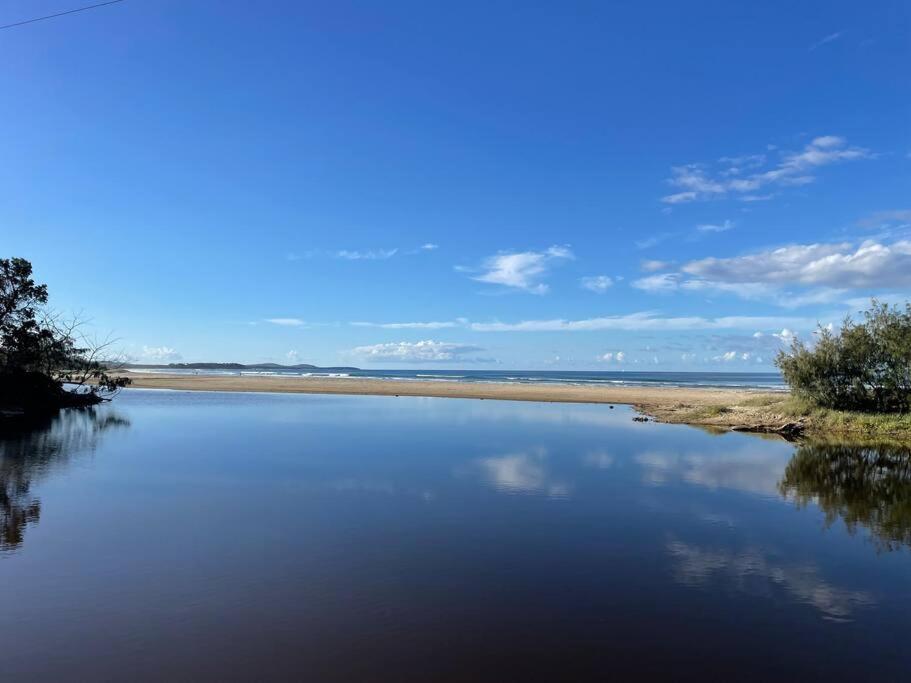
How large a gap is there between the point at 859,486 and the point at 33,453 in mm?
29788

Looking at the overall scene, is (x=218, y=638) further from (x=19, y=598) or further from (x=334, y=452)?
(x=334, y=452)

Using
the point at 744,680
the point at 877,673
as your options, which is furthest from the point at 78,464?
the point at 877,673

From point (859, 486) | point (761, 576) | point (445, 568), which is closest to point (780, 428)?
point (859, 486)

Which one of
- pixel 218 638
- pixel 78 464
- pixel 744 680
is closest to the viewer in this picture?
pixel 744 680

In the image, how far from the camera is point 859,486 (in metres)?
19.1

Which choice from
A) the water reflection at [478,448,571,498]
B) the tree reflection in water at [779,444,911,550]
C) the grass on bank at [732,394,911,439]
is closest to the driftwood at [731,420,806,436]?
the grass on bank at [732,394,911,439]

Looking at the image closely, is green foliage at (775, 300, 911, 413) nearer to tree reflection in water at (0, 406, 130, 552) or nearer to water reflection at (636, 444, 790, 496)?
water reflection at (636, 444, 790, 496)

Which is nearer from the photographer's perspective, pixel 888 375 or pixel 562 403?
pixel 888 375

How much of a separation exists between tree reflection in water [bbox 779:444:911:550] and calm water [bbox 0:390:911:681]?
120 millimetres

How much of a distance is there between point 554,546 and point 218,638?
6656mm

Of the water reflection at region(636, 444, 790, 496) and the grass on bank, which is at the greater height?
the grass on bank

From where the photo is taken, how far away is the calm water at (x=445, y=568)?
719 cm

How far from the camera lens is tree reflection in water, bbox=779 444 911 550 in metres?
14.6

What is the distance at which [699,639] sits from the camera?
7.77 metres
